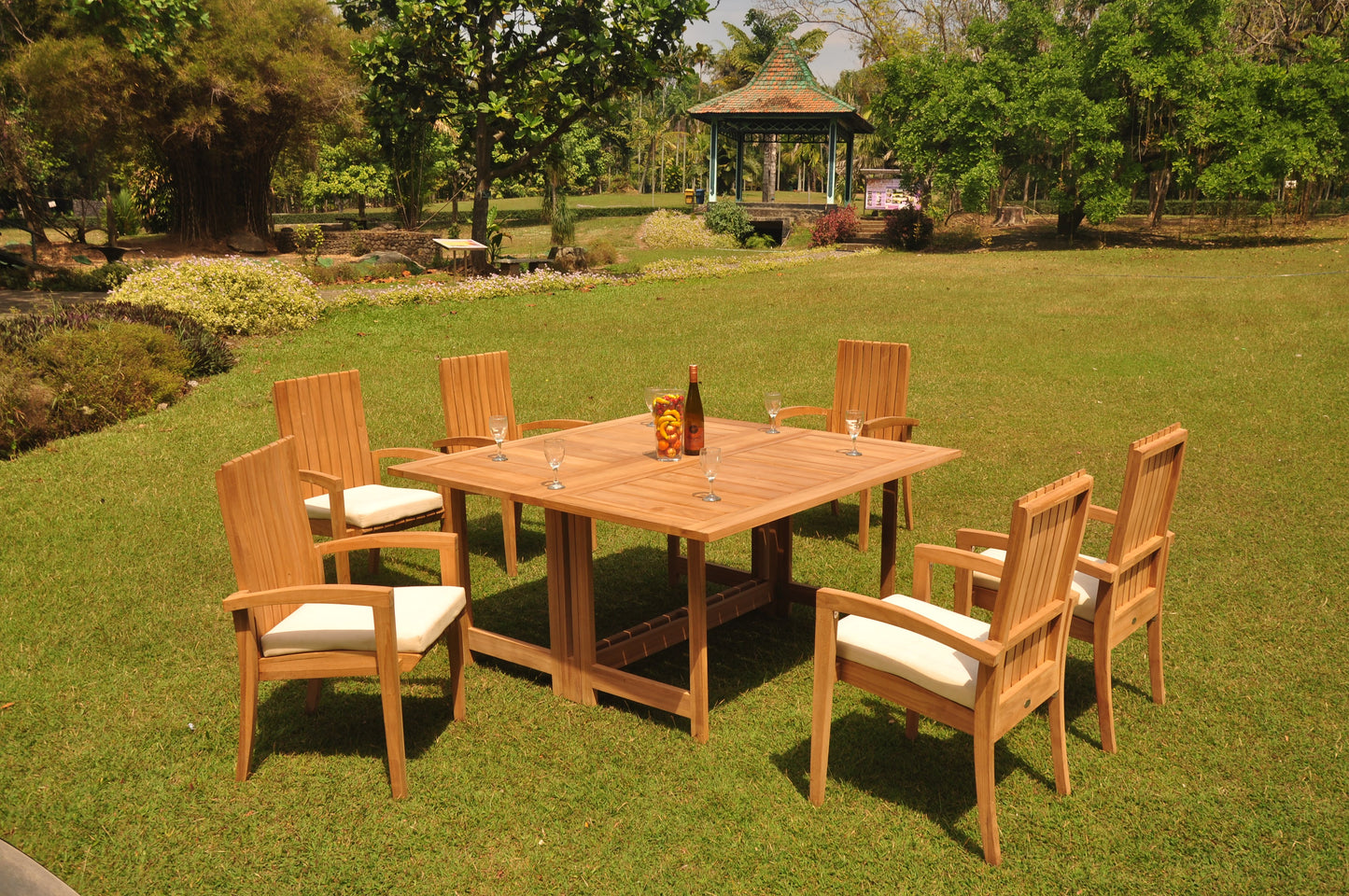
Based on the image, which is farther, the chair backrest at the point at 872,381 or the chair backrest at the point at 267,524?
the chair backrest at the point at 872,381

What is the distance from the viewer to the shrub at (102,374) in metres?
8.21

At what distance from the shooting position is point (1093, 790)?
10.7ft

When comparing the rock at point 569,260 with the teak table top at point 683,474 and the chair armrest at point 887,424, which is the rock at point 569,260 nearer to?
the chair armrest at point 887,424

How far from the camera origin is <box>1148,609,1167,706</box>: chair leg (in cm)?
377

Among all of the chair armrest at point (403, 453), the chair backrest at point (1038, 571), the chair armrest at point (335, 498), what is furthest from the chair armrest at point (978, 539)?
the chair armrest at point (335, 498)

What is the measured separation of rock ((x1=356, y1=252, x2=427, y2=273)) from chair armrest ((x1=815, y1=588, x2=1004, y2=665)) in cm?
1855

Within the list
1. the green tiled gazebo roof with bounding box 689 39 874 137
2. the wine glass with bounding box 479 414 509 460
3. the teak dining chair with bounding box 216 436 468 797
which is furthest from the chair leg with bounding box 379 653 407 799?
the green tiled gazebo roof with bounding box 689 39 874 137

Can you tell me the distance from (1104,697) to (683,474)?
178cm

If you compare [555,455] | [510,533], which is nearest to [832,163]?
[510,533]

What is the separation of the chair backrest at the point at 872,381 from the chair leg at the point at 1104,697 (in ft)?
8.45

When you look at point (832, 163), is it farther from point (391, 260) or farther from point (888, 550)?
point (888, 550)

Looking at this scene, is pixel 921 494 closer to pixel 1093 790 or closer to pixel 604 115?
pixel 1093 790

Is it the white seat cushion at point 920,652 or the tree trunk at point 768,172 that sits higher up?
the tree trunk at point 768,172

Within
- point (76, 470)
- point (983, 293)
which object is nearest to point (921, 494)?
point (76, 470)
